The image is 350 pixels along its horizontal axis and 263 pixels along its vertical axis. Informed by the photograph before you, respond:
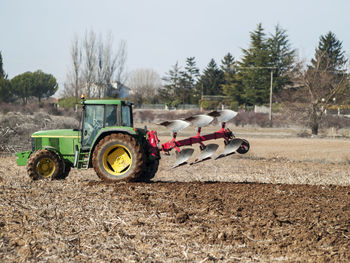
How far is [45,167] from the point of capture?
1005cm

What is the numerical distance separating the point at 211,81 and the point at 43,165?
6235 centimetres

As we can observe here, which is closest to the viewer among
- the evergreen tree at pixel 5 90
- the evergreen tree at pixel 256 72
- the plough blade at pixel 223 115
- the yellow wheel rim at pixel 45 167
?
the plough blade at pixel 223 115

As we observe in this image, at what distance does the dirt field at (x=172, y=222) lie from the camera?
523cm

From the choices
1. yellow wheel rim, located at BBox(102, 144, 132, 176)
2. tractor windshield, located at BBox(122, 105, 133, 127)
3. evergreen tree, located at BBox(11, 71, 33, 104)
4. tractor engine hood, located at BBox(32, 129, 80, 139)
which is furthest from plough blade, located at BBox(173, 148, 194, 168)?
evergreen tree, located at BBox(11, 71, 33, 104)

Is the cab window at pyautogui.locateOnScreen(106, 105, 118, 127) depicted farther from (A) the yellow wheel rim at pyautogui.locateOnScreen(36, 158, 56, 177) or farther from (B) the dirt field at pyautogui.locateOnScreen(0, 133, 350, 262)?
(A) the yellow wheel rim at pyautogui.locateOnScreen(36, 158, 56, 177)

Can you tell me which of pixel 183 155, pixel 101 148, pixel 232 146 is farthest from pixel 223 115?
pixel 101 148

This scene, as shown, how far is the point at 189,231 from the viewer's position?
20.0 ft

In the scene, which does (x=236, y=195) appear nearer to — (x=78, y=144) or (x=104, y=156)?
(x=104, y=156)

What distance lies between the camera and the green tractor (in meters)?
9.23

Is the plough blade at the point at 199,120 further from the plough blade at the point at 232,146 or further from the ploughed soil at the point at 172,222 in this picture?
the ploughed soil at the point at 172,222

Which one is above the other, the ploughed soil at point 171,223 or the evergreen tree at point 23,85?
the evergreen tree at point 23,85

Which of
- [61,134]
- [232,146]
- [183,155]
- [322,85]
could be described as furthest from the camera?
[322,85]

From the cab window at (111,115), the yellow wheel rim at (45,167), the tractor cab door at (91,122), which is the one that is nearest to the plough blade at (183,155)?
the cab window at (111,115)

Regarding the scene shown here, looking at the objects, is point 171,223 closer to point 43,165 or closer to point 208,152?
point 208,152
